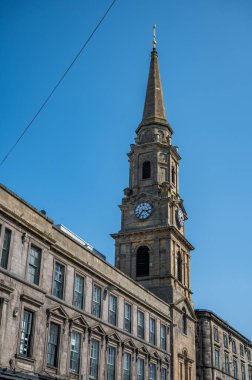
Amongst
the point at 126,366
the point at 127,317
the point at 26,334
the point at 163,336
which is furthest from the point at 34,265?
the point at 163,336

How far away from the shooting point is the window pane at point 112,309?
37450mm

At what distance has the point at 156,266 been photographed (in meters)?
51.0

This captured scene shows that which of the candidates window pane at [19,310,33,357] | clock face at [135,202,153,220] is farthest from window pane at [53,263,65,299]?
clock face at [135,202,153,220]

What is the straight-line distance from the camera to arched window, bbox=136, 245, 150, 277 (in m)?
51.7

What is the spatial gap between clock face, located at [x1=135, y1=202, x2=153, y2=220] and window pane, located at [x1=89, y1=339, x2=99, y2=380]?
2016cm

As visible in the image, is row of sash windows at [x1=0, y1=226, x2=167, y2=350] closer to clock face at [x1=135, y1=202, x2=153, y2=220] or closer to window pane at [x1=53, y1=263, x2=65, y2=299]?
window pane at [x1=53, y1=263, x2=65, y2=299]

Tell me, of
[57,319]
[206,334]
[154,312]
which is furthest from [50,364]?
[206,334]

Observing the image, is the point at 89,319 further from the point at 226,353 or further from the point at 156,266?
the point at 226,353

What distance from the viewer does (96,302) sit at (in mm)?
35938

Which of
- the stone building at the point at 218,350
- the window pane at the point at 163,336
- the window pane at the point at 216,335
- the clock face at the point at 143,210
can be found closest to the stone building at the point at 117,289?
the window pane at the point at 163,336

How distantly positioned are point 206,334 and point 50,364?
118 feet

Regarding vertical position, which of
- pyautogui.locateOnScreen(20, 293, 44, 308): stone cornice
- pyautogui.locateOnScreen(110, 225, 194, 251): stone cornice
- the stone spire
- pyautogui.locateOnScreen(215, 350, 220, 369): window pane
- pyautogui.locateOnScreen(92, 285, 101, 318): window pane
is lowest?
pyautogui.locateOnScreen(20, 293, 44, 308): stone cornice

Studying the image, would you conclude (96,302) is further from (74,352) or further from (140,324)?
(140,324)

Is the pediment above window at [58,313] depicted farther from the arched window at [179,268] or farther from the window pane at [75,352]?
the arched window at [179,268]
